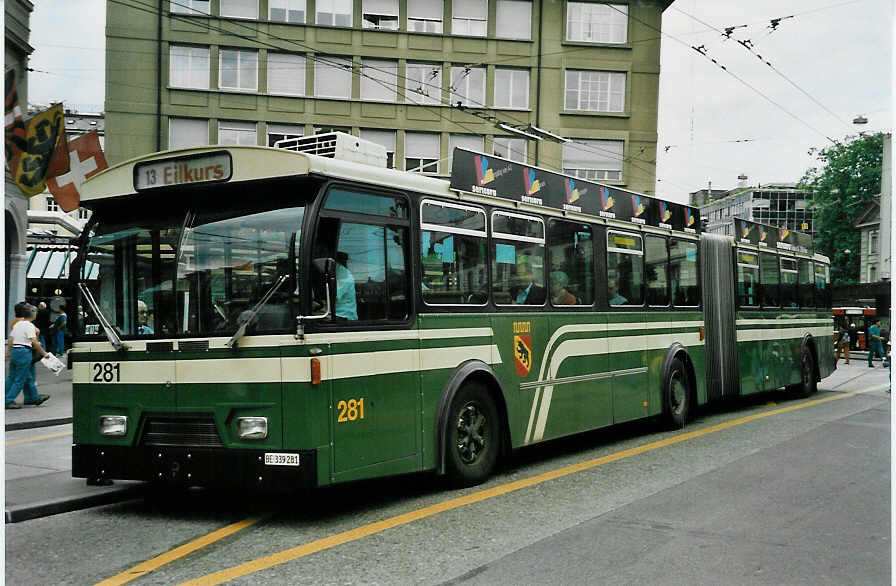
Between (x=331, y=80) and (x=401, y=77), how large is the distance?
2.86 metres

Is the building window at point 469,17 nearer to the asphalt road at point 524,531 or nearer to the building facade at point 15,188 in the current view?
the building facade at point 15,188

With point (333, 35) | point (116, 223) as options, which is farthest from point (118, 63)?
point (116, 223)

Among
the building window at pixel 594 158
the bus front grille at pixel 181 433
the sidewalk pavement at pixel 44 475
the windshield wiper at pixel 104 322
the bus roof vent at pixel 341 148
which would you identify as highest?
the building window at pixel 594 158

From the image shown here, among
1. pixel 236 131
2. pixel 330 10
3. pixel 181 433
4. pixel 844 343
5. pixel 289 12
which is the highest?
pixel 330 10

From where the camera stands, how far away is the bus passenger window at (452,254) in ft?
26.8

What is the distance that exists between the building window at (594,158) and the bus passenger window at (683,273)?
26.0 meters

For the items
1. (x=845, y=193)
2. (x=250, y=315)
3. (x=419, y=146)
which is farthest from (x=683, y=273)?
(x=845, y=193)

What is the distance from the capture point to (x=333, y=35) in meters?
38.1

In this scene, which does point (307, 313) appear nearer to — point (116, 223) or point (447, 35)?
point (116, 223)

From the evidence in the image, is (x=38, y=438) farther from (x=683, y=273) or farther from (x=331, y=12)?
(x=331, y=12)

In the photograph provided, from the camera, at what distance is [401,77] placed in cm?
3866

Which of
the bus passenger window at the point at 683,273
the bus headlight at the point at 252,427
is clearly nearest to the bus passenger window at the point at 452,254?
the bus headlight at the point at 252,427

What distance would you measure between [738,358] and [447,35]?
26475 mm

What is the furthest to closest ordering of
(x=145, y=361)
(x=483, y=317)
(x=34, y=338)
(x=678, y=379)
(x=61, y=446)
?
1. (x=34, y=338)
2. (x=678, y=379)
3. (x=61, y=446)
4. (x=483, y=317)
5. (x=145, y=361)
